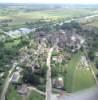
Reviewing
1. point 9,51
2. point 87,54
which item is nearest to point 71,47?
point 87,54

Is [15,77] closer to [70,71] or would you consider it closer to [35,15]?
[70,71]

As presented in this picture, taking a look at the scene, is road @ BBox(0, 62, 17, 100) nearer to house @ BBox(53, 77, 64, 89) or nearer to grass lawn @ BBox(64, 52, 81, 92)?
house @ BBox(53, 77, 64, 89)

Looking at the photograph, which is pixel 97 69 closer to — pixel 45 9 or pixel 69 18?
pixel 69 18

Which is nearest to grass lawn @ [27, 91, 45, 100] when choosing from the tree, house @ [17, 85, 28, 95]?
house @ [17, 85, 28, 95]

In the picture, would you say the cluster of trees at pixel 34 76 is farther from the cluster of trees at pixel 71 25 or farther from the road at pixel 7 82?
the cluster of trees at pixel 71 25

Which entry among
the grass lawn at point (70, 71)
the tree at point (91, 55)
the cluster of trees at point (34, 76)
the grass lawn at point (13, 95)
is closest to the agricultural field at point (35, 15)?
the tree at point (91, 55)

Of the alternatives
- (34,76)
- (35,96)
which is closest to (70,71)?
(34,76)
